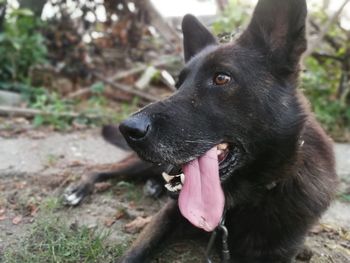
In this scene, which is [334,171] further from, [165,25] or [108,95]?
[108,95]

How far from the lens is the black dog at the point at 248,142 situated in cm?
206

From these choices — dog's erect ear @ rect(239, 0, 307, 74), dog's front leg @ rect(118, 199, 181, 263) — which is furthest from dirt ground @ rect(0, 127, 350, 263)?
dog's erect ear @ rect(239, 0, 307, 74)

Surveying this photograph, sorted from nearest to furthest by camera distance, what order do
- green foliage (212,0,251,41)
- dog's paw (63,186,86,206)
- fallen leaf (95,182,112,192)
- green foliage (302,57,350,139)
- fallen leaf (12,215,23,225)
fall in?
fallen leaf (12,215,23,225), dog's paw (63,186,86,206), fallen leaf (95,182,112,192), green foliage (302,57,350,139), green foliage (212,0,251,41)

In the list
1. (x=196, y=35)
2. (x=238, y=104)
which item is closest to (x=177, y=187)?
(x=238, y=104)

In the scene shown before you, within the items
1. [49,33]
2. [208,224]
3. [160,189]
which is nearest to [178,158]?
[208,224]

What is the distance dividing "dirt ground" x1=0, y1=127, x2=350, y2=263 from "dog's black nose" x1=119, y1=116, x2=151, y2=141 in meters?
0.92

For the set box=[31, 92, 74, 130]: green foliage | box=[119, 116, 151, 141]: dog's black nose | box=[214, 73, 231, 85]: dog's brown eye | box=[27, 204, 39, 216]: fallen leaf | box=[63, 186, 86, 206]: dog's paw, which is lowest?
box=[31, 92, 74, 130]: green foliage

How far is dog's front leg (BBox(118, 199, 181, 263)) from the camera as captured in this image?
2.40m

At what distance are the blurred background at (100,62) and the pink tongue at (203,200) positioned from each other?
3402mm

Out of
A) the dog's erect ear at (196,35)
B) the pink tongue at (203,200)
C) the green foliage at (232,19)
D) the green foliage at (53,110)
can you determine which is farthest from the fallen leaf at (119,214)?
the green foliage at (232,19)

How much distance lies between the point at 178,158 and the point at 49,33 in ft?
16.5

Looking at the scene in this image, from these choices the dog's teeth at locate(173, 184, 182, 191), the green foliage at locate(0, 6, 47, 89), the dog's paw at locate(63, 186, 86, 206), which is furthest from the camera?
the green foliage at locate(0, 6, 47, 89)

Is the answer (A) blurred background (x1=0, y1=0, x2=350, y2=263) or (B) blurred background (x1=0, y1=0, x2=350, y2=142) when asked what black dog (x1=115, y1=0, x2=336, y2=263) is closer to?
(A) blurred background (x1=0, y1=0, x2=350, y2=263)

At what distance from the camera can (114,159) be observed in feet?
14.3
